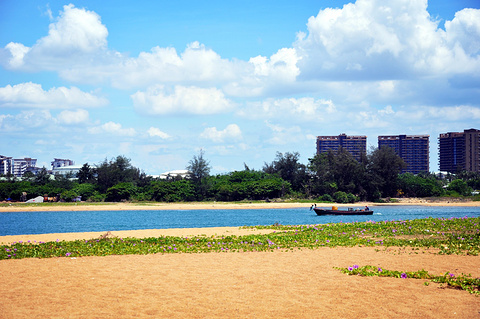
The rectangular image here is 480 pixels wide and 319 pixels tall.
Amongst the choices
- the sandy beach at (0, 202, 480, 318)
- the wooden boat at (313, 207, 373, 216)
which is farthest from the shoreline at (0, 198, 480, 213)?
the sandy beach at (0, 202, 480, 318)

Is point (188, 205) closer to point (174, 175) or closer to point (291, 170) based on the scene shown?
point (291, 170)

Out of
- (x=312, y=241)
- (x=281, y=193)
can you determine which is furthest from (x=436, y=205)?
(x=312, y=241)

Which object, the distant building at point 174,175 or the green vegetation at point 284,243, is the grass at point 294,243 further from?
the distant building at point 174,175

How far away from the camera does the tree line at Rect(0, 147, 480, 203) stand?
86.2m

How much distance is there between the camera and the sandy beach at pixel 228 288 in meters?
9.75

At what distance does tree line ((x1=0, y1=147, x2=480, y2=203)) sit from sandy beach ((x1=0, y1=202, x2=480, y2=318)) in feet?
232

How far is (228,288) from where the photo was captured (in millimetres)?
11797

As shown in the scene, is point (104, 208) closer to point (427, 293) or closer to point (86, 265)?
point (86, 265)

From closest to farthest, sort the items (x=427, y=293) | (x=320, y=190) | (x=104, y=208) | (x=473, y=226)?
(x=427, y=293), (x=473, y=226), (x=104, y=208), (x=320, y=190)

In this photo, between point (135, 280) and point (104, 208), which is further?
point (104, 208)

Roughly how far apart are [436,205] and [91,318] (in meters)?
83.9

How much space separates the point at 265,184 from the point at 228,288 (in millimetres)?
75315

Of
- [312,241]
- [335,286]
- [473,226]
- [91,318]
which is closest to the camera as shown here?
[91,318]

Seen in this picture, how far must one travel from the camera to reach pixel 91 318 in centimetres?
929
